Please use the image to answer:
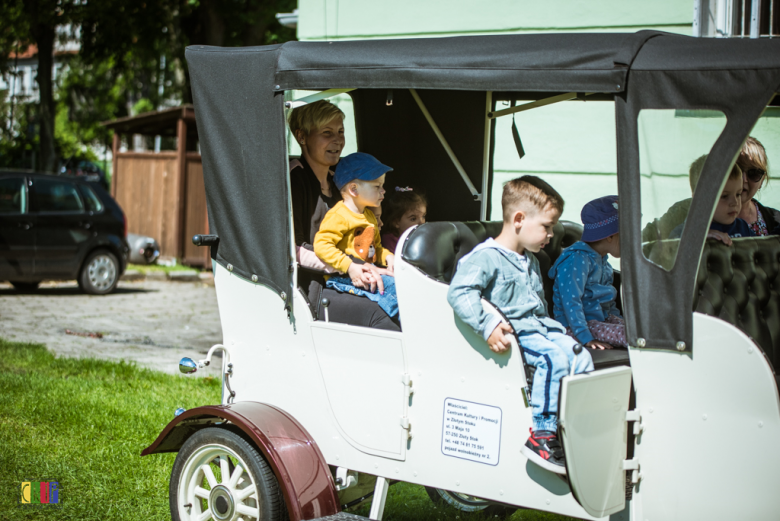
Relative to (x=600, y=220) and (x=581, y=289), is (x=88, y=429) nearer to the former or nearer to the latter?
(x=581, y=289)

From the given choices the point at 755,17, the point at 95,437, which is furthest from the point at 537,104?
the point at 755,17

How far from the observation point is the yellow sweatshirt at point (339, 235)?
11.0 ft

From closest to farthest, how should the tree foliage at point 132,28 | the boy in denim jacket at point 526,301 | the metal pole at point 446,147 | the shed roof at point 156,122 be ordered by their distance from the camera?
the boy in denim jacket at point 526,301 < the metal pole at point 446,147 < the shed roof at point 156,122 < the tree foliage at point 132,28

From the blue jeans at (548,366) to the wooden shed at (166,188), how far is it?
45.4 ft

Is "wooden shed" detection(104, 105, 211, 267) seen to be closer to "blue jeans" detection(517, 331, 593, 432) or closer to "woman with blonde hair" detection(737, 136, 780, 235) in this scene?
"woman with blonde hair" detection(737, 136, 780, 235)

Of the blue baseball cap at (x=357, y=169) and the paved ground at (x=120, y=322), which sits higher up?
the blue baseball cap at (x=357, y=169)

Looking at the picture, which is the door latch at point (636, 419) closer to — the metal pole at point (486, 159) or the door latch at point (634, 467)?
the door latch at point (634, 467)

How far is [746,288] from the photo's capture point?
333 cm

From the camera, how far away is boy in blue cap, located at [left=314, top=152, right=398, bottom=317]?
132 inches

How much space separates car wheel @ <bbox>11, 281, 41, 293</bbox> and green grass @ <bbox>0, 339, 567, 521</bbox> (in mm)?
5450

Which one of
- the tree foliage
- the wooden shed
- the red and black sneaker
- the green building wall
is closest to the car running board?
the red and black sneaker

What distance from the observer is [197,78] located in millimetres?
3381

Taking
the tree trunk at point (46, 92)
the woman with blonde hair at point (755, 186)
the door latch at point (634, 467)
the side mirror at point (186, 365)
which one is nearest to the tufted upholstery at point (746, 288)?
the woman with blonde hair at point (755, 186)

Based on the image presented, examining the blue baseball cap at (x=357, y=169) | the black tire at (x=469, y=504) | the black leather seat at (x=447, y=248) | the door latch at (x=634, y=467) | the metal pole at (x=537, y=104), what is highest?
the metal pole at (x=537, y=104)
